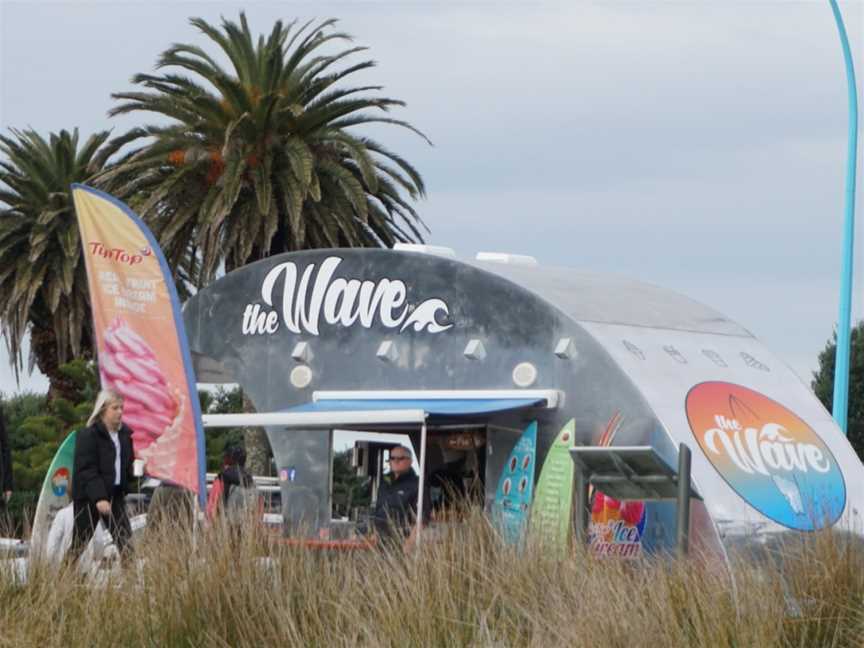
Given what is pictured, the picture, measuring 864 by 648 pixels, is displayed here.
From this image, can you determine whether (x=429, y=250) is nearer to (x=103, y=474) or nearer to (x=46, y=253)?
(x=103, y=474)

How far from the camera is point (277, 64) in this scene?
3144 centimetres

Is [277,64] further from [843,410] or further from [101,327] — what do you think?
[101,327]

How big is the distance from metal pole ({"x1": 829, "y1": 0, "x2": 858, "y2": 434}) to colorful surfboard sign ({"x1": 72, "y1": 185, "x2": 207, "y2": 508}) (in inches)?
420

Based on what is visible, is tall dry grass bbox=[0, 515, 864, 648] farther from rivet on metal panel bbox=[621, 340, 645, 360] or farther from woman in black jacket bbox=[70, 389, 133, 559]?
rivet on metal panel bbox=[621, 340, 645, 360]

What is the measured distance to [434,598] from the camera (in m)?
8.73

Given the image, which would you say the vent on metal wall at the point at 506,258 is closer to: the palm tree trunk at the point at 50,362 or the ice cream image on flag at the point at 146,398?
the ice cream image on flag at the point at 146,398

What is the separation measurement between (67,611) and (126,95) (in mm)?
23183

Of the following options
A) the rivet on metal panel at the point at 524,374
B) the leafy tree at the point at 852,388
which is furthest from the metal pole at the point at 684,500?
the leafy tree at the point at 852,388

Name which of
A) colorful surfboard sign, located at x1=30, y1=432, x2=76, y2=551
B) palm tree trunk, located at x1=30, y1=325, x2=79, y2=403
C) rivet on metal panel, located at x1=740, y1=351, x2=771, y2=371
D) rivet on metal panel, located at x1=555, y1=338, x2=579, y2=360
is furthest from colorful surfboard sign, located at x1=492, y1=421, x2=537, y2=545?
palm tree trunk, located at x1=30, y1=325, x2=79, y2=403

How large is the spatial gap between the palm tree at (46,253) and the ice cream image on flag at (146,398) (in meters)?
17.2

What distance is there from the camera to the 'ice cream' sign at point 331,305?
1711cm

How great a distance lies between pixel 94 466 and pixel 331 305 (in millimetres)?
5795

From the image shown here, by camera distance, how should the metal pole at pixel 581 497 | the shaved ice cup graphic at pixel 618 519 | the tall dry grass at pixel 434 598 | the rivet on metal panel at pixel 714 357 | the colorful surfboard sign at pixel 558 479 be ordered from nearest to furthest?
the tall dry grass at pixel 434 598 → the metal pole at pixel 581 497 → the colorful surfboard sign at pixel 558 479 → the shaved ice cup graphic at pixel 618 519 → the rivet on metal panel at pixel 714 357

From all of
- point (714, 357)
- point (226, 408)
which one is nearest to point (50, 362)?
point (226, 408)
